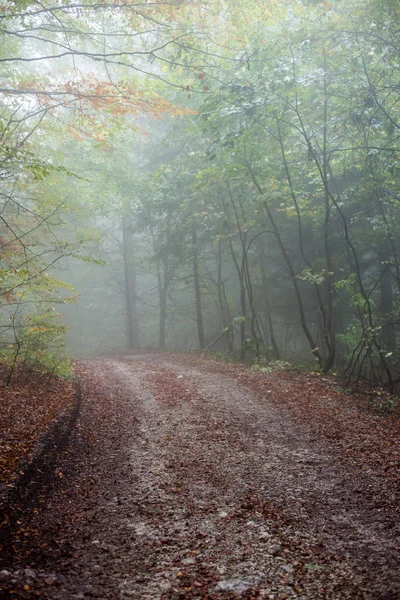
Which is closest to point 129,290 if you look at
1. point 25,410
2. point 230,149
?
point 230,149

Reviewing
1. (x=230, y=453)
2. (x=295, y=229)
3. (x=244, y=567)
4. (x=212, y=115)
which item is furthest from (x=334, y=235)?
(x=244, y=567)

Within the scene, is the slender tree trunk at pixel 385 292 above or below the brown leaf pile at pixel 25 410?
above

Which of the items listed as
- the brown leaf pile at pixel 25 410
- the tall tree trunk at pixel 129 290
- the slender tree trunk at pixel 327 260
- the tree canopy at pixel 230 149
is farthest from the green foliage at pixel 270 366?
the tall tree trunk at pixel 129 290

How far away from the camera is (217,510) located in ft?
13.3

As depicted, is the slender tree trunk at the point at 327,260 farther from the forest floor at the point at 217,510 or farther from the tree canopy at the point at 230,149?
the forest floor at the point at 217,510

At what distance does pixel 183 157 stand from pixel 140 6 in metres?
→ 10.4

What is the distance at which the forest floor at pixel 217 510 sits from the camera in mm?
2932

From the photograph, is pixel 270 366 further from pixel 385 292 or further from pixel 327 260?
pixel 385 292

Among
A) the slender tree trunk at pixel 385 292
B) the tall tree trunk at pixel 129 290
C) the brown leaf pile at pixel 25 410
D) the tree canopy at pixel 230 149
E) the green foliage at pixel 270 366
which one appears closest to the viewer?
the brown leaf pile at pixel 25 410

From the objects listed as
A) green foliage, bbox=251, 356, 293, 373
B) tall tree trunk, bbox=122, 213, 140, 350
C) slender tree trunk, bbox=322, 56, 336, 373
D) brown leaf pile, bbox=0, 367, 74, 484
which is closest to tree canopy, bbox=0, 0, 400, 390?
slender tree trunk, bbox=322, 56, 336, 373

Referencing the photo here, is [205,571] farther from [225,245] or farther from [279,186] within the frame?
[225,245]

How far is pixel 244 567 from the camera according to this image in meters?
3.11

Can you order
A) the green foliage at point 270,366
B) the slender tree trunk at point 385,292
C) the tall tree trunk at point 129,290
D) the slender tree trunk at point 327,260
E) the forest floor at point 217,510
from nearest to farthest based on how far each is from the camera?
1. the forest floor at point 217,510
2. the slender tree trunk at point 327,260
3. the green foliage at point 270,366
4. the slender tree trunk at point 385,292
5. the tall tree trunk at point 129,290

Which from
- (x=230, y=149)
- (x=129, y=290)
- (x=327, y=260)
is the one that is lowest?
(x=327, y=260)
